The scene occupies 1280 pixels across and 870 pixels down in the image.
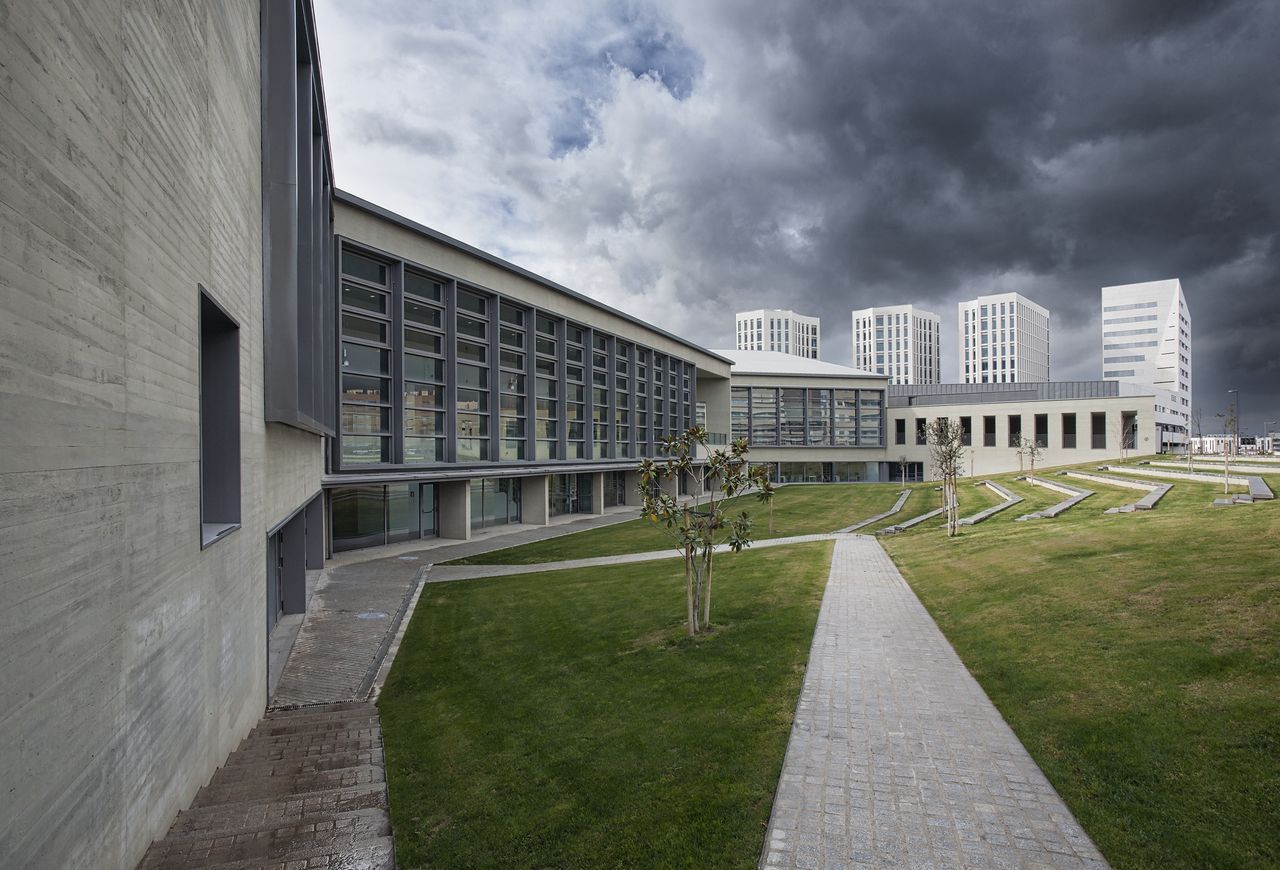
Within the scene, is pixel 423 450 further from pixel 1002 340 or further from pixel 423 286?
pixel 1002 340

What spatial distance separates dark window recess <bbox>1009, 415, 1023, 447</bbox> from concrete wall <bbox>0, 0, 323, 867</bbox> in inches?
2661

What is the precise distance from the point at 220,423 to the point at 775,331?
16495 cm

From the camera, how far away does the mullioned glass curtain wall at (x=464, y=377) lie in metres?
26.2

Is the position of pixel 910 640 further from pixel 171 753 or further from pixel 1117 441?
pixel 1117 441

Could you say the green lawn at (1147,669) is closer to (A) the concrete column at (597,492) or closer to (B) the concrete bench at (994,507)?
(B) the concrete bench at (994,507)

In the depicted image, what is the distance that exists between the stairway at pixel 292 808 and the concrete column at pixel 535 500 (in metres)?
27.2

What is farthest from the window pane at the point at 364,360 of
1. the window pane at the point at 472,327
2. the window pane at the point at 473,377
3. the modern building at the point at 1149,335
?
the modern building at the point at 1149,335

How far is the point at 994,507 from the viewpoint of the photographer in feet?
102

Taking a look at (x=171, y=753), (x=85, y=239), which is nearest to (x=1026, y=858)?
(x=171, y=753)

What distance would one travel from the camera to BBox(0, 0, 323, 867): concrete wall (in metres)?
3.38

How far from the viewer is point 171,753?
5762 millimetres

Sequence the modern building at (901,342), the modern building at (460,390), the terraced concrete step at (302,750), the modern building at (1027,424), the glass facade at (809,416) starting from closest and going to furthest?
the terraced concrete step at (302,750)
the modern building at (460,390)
the modern building at (1027,424)
the glass facade at (809,416)
the modern building at (901,342)

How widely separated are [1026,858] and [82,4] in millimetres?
9456

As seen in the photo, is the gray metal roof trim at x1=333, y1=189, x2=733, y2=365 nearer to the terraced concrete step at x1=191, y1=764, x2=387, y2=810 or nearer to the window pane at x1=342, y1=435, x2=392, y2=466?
the window pane at x1=342, y1=435, x2=392, y2=466
